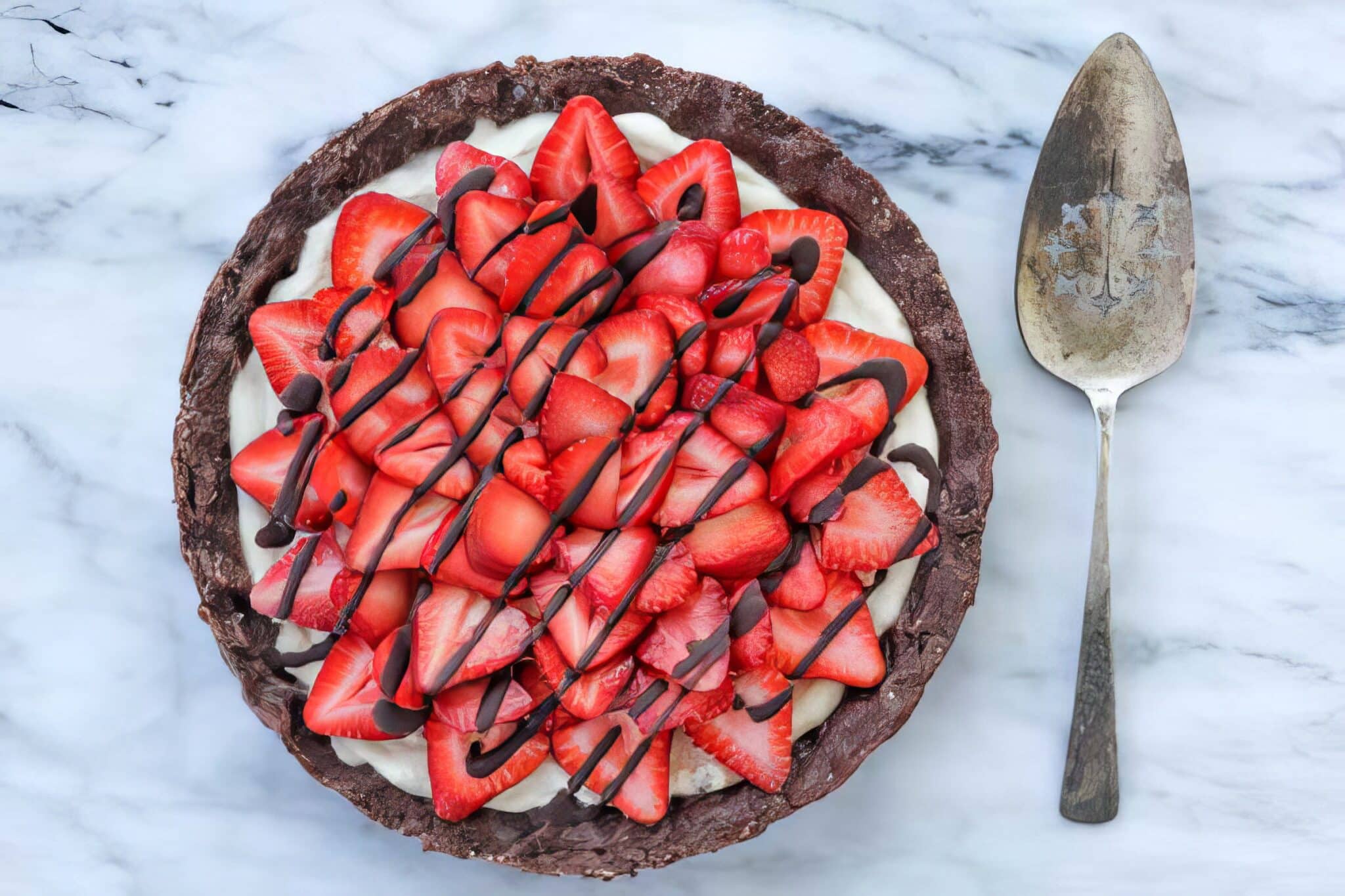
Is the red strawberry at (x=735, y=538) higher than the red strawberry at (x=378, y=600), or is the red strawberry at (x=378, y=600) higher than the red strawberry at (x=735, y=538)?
the red strawberry at (x=735, y=538)

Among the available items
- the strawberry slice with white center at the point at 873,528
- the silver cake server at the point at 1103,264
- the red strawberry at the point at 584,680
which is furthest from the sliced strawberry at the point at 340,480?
the silver cake server at the point at 1103,264

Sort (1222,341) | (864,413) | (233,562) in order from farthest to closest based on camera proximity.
→ (1222,341)
(233,562)
(864,413)

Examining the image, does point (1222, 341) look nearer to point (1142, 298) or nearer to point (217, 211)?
point (1142, 298)

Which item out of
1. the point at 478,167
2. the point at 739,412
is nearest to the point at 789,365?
the point at 739,412

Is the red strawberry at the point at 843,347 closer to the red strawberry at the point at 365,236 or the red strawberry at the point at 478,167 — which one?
the red strawberry at the point at 478,167

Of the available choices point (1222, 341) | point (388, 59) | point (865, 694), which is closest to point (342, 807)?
point (865, 694)

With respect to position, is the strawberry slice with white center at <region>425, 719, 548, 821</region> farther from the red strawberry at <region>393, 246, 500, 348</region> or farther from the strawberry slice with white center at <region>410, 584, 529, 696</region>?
the red strawberry at <region>393, 246, 500, 348</region>

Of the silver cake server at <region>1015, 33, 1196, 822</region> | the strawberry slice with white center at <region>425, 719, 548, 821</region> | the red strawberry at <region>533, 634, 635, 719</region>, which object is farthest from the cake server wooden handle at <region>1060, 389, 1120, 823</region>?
the strawberry slice with white center at <region>425, 719, 548, 821</region>
